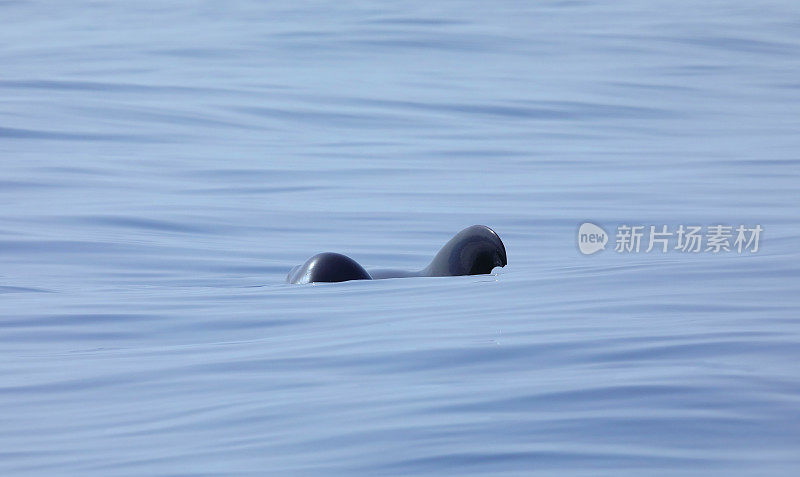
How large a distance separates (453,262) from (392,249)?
1.25 meters

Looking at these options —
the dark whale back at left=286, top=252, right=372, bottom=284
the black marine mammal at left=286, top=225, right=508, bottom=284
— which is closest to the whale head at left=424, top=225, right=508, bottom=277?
the black marine mammal at left=286, top=225, right=508, bottom=284

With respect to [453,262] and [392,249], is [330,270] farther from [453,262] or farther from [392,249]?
[392,249]

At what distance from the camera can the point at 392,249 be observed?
6504mm

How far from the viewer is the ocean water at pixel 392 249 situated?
117 inches

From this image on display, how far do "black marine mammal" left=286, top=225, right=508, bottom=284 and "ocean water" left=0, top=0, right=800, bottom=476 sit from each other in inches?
3.0

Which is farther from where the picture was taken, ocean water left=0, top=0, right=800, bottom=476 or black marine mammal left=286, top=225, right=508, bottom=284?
black marine mammal left=286, top=225, right=508, bottom=284

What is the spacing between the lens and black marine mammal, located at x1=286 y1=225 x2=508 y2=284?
5.23 meters

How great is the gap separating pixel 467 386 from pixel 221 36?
12739 mm

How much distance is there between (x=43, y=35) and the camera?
15383mm

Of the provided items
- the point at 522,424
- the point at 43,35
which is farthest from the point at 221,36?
the point at 522,424

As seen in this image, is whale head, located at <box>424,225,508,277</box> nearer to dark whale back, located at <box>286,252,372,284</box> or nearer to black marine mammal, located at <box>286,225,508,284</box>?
black marine mammal, located at <box>286,225,508,284</box>

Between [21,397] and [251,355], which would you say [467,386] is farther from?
[21,397]

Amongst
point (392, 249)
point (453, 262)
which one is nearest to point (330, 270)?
point (453, 262)

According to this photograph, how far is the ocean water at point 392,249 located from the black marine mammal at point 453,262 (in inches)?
3.0
